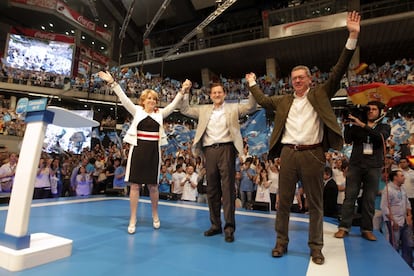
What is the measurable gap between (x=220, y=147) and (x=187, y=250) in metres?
0.98

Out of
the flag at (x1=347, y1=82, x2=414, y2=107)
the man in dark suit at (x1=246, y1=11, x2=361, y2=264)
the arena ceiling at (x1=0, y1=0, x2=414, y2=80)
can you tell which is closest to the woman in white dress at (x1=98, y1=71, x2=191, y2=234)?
the man in dark suit at (x1=246, y1=11, x2=361, y2=264)

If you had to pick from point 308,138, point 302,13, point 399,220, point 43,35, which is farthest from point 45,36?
point 399,220

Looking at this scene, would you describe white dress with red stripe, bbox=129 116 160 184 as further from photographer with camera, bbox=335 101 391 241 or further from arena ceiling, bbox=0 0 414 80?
arena ceiling, bbox=0 0 414 80

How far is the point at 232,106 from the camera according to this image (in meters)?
2.68

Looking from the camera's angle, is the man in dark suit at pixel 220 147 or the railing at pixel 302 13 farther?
the railing at pixel 302 13

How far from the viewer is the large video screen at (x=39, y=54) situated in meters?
15.9

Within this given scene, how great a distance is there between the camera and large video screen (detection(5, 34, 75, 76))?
52.3 feet

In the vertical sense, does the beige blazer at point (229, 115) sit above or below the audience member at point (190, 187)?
above

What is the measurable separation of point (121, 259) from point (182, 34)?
67.2 feet

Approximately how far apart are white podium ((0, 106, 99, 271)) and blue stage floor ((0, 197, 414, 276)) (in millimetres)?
69

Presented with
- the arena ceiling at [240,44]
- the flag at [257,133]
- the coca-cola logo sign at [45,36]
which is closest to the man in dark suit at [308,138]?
the flag at [257,133]

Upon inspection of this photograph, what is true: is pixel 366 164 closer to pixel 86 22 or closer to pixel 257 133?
pixel 257 133

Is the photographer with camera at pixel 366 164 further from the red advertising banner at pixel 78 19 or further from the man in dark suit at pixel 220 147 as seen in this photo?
the red advertising banner at pixel 78 19

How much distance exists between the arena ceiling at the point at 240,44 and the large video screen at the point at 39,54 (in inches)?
69.0
